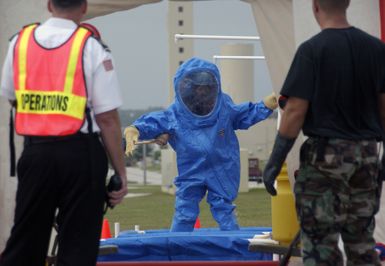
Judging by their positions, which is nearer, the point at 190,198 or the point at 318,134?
the point at 318,134

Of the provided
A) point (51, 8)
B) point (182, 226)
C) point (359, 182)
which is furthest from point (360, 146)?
point (182, 226)

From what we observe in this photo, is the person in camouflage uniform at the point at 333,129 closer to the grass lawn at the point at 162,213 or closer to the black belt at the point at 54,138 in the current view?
the black belt at the point at 54,138

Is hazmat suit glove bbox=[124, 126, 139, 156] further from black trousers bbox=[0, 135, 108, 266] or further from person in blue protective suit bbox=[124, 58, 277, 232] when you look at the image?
black trousers bbox=[0, 135, 108, 266]

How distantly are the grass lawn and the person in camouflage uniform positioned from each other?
8.91 metres

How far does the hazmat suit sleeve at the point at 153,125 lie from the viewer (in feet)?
30.5

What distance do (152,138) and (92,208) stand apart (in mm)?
4595

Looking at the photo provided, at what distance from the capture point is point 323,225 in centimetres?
490

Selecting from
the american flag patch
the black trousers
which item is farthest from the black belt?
the american flag patch

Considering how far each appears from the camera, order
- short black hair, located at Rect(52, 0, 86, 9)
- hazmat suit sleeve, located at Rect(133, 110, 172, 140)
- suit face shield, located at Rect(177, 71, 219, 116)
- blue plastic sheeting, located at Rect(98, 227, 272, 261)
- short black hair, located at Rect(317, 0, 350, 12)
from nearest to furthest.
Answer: short black hair, located at Rect(52, 0, 86, 9) < short black hair, located at Rect(317, 0, 350, 12) < blue plastic sheeting, located at Rect(98, 227, 272, 261) < hazmat suit sleeve, located at Rect(133, 110, 172, 140) < suit face shield, located at Rect(177, 71, 219, 116)

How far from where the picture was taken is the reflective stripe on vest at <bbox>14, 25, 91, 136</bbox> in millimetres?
4738

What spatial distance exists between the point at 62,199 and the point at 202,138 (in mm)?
4636

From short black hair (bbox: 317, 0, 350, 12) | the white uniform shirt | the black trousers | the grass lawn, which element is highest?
short black hair (bbox: 317, 0, 350, 12)

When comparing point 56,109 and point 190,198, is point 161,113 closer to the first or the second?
point 190,198

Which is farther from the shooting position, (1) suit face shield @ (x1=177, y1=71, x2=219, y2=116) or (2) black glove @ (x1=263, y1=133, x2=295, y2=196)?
(1) suit face shield @ (x1=177, y1=71, x2=219, y2=116)
